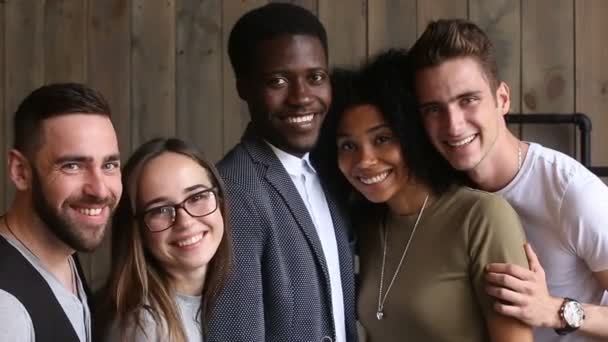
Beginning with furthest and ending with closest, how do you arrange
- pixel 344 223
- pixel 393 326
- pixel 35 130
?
pixel 344 223 → pixel 393 326 → pixel 35 130

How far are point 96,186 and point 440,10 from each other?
1.65m

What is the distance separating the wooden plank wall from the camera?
2.75 metres

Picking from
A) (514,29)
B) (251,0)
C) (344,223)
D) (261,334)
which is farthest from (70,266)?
(514,29)

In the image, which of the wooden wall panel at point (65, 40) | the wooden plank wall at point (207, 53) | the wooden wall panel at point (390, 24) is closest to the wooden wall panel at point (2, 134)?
the wooden plank wall at point (207, 53)

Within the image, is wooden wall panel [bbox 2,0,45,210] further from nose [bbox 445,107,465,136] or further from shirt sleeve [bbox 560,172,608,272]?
shirt sleeve [bbox 560,172,608,272]

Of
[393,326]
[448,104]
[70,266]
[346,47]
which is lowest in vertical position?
[393,326]

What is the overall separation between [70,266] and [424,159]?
79cm

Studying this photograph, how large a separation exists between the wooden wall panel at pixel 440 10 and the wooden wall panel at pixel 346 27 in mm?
193

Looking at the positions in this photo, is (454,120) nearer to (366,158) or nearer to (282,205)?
(366,158)

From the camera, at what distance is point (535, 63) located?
2760mm

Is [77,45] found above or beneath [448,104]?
above

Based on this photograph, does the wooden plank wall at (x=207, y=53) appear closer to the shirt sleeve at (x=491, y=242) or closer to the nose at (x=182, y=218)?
the shirt sleeve at (x=491, y=242)

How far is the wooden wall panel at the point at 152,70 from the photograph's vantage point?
9.52 ft

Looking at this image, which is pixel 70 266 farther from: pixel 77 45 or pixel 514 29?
pixel 514 29
